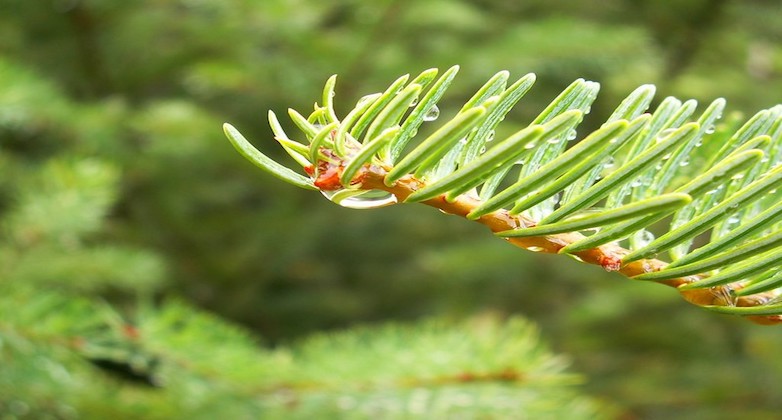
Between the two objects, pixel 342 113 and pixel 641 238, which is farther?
pixel 342 113

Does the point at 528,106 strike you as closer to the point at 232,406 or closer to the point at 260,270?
the point at 260,270

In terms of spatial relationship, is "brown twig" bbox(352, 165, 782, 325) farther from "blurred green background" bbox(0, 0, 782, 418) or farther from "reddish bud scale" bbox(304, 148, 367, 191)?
"blurred green background" bbox(0, 0, 782, 418)

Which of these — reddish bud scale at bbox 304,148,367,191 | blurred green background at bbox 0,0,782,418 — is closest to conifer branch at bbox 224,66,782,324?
reddish bud scale at bbox 304,148,367,191

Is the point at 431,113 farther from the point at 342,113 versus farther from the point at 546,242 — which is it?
the point at 342,113

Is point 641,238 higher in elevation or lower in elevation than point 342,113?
lower

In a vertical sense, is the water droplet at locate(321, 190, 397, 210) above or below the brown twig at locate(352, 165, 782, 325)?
above

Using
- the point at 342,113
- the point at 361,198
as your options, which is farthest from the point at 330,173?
the point at 342,113

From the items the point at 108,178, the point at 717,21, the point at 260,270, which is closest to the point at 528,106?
the point at 717,21
